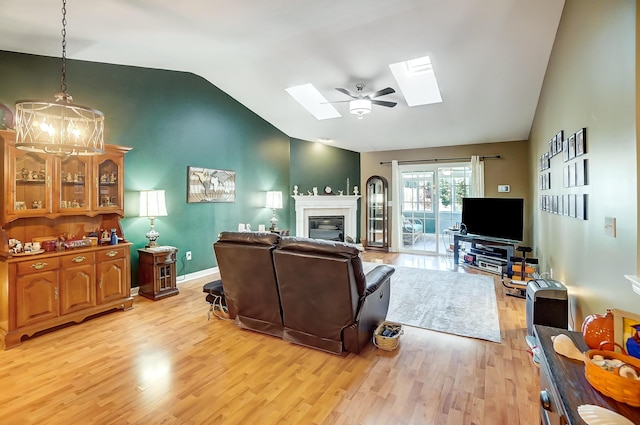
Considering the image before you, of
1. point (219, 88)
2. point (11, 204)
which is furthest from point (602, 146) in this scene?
point (219, 88)

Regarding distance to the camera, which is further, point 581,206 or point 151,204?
point 151,204

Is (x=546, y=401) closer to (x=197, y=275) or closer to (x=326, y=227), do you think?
(x=197, y=275)

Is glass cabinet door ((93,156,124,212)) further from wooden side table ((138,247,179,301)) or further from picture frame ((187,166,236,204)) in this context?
picture frame ((187,166,236,204))

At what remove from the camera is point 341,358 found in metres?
2.71

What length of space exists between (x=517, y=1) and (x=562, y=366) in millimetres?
3281

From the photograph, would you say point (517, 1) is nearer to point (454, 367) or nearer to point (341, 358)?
point (454, 367)

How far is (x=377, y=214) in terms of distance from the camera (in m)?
8.16

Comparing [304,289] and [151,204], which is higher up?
[151,204]

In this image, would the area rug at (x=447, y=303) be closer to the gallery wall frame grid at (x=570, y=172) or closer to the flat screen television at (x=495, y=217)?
the flat screen television at (x=495, y=217)

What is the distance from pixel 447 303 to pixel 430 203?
3853 mm

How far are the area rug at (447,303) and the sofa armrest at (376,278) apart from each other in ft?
2.45

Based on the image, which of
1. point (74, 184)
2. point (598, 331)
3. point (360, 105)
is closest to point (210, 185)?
point (74, 184)

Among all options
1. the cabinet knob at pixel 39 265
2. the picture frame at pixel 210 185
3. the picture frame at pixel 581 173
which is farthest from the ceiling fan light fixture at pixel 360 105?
the cabinet knob at pixel 39 265

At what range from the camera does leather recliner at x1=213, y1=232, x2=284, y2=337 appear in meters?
2.89
